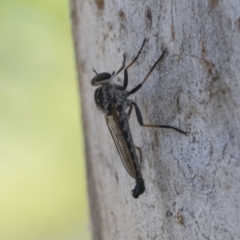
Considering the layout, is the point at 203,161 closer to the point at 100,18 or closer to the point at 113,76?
the point at 113,76

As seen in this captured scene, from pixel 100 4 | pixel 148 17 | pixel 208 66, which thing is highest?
pixel 100 4

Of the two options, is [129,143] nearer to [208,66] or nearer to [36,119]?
[208,66]

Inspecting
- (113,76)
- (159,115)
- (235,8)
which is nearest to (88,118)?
(113,76)

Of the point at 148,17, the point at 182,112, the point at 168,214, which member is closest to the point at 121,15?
the point at 148,17

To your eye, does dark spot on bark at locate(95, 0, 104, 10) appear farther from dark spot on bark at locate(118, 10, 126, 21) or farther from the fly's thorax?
the fly's thorax

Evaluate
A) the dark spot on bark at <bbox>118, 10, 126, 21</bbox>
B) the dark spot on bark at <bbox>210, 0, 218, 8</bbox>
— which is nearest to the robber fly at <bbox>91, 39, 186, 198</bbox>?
the dark spot on bark at <bbox>118, 10, 126, 21</bbox>

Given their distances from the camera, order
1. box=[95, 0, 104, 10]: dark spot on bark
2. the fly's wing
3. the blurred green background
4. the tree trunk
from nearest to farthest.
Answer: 1. the tree trunk
2. the fly's wing
3. box=[95, 0, 104, 10]: dark spot on bark
4. the blurred green background
